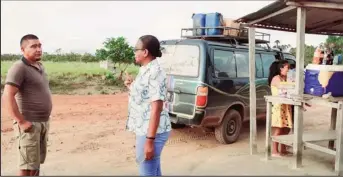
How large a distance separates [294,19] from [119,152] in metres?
3.90

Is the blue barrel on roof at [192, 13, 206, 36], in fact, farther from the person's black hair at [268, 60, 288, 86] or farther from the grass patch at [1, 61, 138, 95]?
the grass patch at [1, 61, 138, 95]

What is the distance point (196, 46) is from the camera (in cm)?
669

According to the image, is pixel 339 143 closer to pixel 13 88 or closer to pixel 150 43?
pixel 150 43

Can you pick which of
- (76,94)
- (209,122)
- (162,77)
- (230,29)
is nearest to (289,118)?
(209,122)

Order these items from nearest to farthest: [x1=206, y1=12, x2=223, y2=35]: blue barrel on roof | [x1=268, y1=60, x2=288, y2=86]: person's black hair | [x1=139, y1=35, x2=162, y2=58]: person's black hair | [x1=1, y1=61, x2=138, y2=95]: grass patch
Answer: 1. [x1=139, y1=35, x2=162, y2=58]: person's black hair
2. [x1=268, y1=60, x2=288, y2=86]: person's black hair
3. [x1=206, y1=12, x2=223, y2=35]: blue barrel on roof
4. [x1=1, y1=61, x2=138, y2=95]: grass patch

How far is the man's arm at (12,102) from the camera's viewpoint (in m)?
3.61

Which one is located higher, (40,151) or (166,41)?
(166,41)

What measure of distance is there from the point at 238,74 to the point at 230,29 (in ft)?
3.29

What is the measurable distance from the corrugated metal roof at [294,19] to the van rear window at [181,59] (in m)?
1.09

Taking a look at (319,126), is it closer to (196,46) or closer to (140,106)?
(196,46)

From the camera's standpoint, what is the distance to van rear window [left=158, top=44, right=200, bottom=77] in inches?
261

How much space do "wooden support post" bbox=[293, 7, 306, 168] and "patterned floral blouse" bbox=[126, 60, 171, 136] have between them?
246cm

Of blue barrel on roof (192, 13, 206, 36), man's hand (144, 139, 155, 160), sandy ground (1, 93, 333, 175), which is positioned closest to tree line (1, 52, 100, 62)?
sandy ground (1, 93, 333, 175)

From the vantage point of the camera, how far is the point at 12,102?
3613 millimetres
